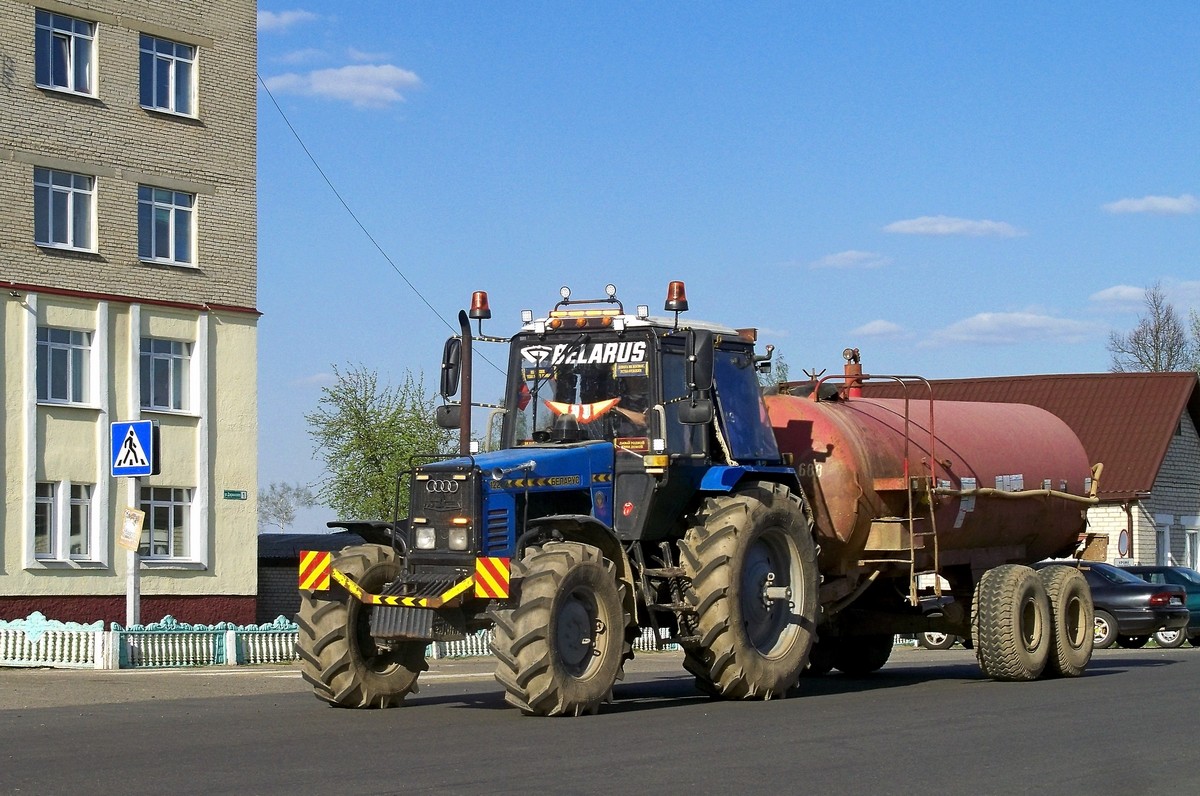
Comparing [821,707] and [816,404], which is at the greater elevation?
[816,404]

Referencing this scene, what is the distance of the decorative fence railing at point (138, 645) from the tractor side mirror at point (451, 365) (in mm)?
8302

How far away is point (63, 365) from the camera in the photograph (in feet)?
108

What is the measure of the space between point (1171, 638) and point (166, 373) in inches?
815

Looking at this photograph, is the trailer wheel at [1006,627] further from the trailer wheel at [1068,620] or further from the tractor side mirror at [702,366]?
the tractor side mirror at [702,366]

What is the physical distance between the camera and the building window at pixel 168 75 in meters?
34.7

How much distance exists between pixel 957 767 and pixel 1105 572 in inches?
801

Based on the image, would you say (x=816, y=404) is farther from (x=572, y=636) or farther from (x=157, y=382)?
(x=157, y=382)

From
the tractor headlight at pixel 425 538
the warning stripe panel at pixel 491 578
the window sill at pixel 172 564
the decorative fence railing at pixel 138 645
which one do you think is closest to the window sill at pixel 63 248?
the window sill at pixel 172 564

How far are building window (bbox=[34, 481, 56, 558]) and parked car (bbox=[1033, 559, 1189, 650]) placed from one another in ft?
63.8

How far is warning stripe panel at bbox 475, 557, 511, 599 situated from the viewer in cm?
1334

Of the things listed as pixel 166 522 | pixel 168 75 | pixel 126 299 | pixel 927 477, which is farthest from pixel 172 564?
pixel 927 477

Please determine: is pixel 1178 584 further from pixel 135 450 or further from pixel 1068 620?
pixel 135 450

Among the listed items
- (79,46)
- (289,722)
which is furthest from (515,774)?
(79,46)

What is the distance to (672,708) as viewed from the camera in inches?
580
